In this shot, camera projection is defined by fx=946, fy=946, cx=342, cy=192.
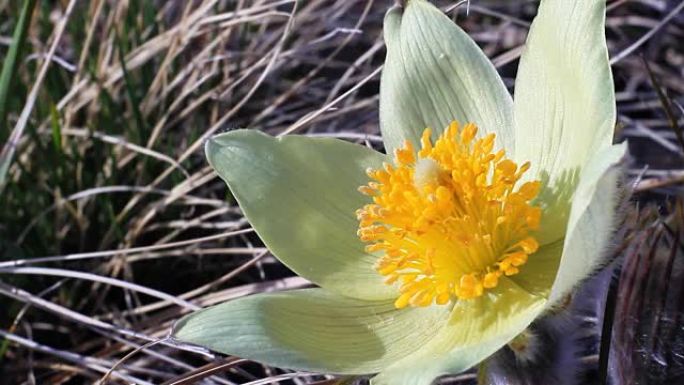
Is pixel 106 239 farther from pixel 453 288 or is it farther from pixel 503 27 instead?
pixel 503 27

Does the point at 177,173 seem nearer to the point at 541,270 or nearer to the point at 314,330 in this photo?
the point at 314,330

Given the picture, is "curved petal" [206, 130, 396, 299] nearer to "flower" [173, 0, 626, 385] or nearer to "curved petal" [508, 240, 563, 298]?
"flower" [173, 0, 626, 385]

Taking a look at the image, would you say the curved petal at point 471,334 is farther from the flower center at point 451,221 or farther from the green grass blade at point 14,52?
the green grass blade at point 14,52

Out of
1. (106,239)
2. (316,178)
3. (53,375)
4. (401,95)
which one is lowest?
(53,375)

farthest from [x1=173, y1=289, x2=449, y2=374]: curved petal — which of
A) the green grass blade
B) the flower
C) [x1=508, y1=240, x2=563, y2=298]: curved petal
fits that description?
the green grass blade

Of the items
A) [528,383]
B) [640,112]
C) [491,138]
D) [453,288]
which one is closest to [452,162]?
[491,138]

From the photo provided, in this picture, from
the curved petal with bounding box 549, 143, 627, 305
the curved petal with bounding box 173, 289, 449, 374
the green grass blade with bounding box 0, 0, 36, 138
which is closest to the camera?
the curved petal with bounding box 549, 143, 627, 305
